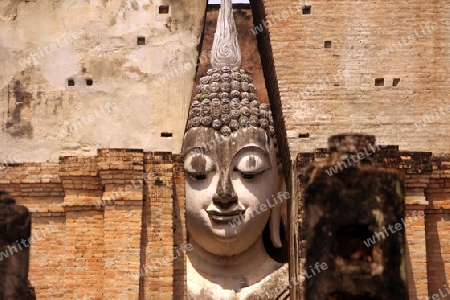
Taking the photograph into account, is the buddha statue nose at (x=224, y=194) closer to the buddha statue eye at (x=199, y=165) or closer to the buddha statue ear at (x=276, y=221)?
the buddha statue eye at (x=199, y=165)

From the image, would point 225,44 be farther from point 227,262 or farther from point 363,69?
point 227,262

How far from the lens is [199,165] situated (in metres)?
22.6

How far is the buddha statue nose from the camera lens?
22.4 m

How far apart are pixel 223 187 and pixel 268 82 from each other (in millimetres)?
3671

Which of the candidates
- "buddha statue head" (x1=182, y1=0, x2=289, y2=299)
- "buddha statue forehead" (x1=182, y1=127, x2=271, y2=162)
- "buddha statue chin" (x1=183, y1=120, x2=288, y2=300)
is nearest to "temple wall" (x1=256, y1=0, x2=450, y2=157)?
"buddha statue head" (x1=182, y1=0, x2=289, y2=299)

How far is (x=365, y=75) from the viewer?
973 inches

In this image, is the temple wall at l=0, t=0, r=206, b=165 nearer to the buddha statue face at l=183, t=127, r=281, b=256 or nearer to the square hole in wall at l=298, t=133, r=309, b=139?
the square hole in wall at l=298, t=133, r=309, b=139

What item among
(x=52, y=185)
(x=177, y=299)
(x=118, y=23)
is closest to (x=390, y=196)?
(x=177, y=299)

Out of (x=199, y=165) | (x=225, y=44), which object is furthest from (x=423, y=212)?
(x=225, y=44)

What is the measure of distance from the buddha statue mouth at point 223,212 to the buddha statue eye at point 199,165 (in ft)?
1.42

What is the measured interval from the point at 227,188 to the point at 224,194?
115mm

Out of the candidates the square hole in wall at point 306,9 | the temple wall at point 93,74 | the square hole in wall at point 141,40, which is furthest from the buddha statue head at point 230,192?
the square hole in wall at point 141,40

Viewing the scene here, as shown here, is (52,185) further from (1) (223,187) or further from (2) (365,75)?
(2) (365,75)

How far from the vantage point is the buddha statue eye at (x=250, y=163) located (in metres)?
22.7
